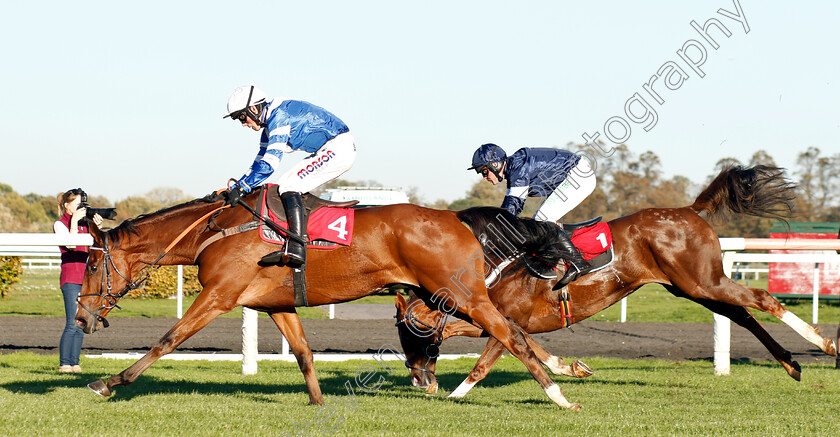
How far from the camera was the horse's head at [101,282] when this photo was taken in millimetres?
5504

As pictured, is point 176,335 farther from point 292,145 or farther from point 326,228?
point 292,145

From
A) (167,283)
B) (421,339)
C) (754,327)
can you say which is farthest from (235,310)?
(754,327)

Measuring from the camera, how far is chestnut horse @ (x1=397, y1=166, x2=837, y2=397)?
6.12 meters

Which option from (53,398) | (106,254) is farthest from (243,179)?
(53,398)

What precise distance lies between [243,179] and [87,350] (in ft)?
16.3

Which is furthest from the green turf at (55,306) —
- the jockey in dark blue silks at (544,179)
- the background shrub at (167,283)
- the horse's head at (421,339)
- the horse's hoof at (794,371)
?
the horse's hoof at (794,371)

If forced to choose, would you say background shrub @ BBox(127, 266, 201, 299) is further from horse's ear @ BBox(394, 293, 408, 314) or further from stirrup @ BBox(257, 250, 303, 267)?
stirrup @ BBox(257, 250, 303, 267)

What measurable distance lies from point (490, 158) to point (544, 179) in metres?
0.50

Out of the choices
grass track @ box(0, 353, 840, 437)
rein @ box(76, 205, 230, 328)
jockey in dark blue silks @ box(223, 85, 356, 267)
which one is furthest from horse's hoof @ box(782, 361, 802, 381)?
rein @ box(76, 205, 230, 328)

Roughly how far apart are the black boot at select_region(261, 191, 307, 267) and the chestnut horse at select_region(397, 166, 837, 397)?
5.12ft

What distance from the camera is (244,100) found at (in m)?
5.45

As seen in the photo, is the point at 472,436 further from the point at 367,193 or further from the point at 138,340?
the point at 367,193

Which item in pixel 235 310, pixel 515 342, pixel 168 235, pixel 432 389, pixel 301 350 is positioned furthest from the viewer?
pixel 235 310

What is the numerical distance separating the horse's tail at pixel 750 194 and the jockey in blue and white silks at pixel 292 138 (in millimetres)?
3043
